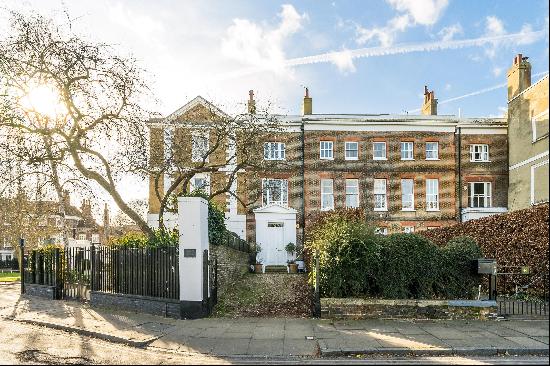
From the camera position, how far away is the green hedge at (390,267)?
11961 millimetres

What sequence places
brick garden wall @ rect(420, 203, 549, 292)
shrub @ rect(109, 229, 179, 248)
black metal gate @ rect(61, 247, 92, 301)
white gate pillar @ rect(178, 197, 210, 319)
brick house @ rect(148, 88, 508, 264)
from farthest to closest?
brick house @ rect(148, 88, 508, 264)
black metal gate @ rect(61, 247, 92, 301)
shrub @ rect(109, 229, 179, 248)
brick garden wall @ rect(420, 203, 549, 292)
white gate pillar @ rect(178, 197, 210, 319)

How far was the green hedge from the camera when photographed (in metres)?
12.0

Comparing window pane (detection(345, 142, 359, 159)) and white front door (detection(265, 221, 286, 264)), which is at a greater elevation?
window pane (detection(345, 142, 359, 159))

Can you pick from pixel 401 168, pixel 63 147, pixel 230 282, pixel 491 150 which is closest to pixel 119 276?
pixel 230 282

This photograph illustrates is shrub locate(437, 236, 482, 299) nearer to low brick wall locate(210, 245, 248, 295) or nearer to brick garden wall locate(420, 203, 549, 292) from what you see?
brick garden wall locate(420, 203, 549, 292)

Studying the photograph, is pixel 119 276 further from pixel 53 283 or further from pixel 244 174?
pixel 244 174

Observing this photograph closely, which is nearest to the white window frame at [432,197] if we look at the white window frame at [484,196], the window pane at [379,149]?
the white window frame at [484,196]

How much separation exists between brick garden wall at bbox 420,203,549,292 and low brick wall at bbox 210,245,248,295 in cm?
876

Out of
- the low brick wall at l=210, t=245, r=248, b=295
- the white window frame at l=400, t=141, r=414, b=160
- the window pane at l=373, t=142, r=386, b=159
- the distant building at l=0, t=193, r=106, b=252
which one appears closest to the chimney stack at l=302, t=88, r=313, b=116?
the window pane at l=373, t=142, r=386, b=159

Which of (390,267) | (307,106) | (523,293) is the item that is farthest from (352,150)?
(390,267)

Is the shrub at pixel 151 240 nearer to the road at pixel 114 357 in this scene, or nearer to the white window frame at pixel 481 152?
the road at pixel 114 357

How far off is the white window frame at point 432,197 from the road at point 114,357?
76.1 ft

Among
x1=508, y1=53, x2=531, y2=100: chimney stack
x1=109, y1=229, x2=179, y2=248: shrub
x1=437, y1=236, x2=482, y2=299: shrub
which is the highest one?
x1=508, y1=53, x2=531, y2=100: chimney stack

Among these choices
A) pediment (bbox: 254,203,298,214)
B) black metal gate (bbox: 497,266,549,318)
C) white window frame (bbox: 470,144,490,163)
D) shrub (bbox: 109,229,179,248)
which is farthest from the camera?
white window frame (bbox: 470,144,490,163)
